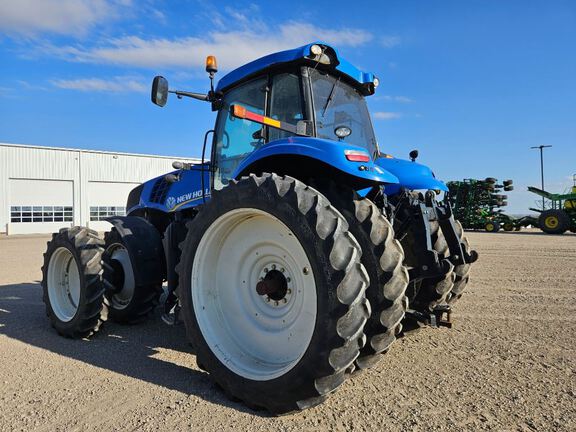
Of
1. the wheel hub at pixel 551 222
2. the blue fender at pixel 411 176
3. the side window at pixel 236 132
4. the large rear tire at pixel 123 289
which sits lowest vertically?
the large rear tire at pixel 123 289

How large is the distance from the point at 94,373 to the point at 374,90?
3600 millimetres

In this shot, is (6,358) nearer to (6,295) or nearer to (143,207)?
(143,207)

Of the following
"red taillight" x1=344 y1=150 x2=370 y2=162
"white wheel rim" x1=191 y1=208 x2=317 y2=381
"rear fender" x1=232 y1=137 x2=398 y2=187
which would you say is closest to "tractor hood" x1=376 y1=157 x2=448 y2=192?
"rear fender" x1=232 y1=137 x2=398 y2=187

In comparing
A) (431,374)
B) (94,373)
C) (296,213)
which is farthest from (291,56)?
(94,373)

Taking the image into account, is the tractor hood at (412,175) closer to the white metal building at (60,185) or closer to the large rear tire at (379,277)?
the large rear tire at (379,277)

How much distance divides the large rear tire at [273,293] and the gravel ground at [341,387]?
240 mm

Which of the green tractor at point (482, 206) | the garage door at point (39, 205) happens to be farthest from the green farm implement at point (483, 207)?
the garage door at point (39, 205)

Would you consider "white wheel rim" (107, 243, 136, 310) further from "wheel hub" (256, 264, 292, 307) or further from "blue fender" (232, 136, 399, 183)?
"blue fender" (232, 136, 399, 183)

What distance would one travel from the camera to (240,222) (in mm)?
3143

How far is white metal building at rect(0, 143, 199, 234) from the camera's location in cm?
2638

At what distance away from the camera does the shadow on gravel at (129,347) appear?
3043 mm

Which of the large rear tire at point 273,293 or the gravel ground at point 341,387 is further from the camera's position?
the gravel ground at point 341,387

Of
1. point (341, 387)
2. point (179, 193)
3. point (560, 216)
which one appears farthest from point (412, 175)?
point (560, 216)

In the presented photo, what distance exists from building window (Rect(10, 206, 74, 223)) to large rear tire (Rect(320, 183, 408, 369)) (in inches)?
1159
